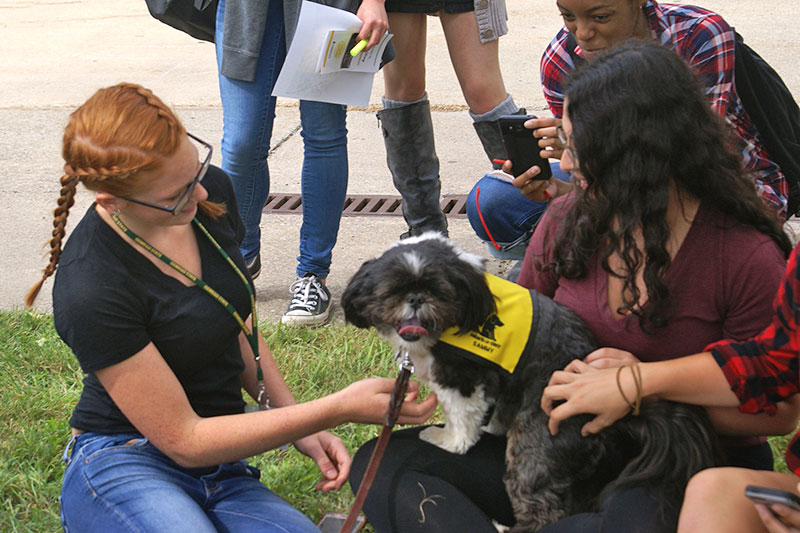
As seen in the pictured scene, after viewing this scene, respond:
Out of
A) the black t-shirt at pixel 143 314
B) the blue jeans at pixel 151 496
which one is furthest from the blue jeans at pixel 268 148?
the blue jeans at pixel 151 496

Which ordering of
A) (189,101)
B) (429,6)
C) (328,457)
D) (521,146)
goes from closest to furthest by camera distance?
(328,457) → (521,146) → (429,6) → (189,101)

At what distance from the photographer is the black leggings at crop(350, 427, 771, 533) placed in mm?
2357

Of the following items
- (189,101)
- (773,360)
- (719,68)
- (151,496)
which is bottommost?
(189,101)

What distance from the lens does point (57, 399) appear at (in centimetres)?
356

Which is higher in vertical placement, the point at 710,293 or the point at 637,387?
the point at 710,293

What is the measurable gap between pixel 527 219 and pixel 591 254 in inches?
52.8

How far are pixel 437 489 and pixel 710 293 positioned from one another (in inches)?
35.5

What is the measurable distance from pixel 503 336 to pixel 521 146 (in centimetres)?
115

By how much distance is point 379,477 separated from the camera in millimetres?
2504

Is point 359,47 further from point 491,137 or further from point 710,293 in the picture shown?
point 710,293

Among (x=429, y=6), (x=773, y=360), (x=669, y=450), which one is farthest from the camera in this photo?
(x=429, y=6)

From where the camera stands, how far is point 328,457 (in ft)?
8.73

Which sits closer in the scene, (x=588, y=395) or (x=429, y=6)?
(x=588, y=395)

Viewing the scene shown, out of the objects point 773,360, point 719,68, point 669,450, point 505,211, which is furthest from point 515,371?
point 505,211
